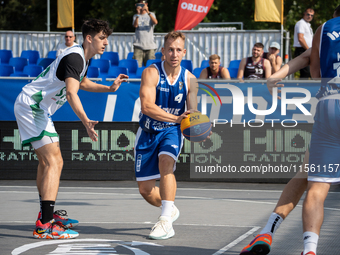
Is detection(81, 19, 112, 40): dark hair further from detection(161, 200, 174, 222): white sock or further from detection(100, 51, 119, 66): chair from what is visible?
detection(100, 51, 119, 66): chair

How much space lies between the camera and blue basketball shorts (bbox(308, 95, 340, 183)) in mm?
3832

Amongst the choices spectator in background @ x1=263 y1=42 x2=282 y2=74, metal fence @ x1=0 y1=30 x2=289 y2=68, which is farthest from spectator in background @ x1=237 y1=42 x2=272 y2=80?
metal fence @ x1=0 y1=30 x2=289 y2=68

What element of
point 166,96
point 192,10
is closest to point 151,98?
point 166,96

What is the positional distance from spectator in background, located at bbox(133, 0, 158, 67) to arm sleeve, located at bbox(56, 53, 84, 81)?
371 inches

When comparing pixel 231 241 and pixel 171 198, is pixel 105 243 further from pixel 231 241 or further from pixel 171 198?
pixel 231 241

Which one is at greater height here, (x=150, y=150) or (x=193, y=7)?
(x=193, y=7)

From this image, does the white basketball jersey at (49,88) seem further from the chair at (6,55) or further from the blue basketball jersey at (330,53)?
the chair at (6,55)

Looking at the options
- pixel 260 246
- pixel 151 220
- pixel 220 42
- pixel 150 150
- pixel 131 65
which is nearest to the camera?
pixel 260 246

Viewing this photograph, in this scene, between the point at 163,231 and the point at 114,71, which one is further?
the point at 114,71

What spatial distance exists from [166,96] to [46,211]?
176cm

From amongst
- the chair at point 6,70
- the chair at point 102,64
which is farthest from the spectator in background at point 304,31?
the chair at point 6,70

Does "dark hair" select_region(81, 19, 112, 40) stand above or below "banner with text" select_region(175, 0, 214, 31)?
below

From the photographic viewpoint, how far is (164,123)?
5695mm

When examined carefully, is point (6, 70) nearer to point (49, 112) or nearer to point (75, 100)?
point (49, 112)
